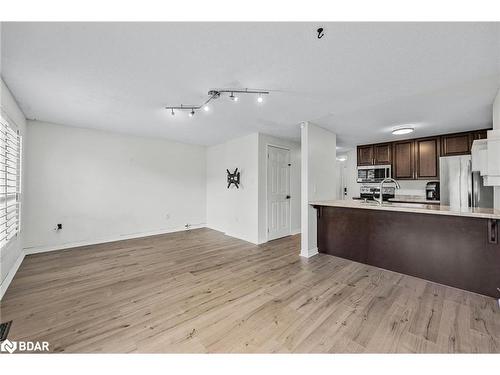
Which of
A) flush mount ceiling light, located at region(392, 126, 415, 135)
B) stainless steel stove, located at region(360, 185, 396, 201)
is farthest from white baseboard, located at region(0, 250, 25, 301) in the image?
stainless steel stove, located at region(360, 185, 396, 201)

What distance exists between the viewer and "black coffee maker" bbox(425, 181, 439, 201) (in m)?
4.24

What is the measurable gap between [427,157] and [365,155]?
124 centimetres

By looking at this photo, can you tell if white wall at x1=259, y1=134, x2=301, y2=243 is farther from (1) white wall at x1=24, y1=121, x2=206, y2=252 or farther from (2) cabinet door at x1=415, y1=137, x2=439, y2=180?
(2) cabinet door at x1=415, y1=137, x2=439, y2=180

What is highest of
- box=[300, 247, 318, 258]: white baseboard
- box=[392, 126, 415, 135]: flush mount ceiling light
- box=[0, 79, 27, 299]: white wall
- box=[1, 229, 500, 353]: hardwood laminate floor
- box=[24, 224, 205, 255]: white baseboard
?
box=[392, 126, 415, 135]: flush mount ceiling light

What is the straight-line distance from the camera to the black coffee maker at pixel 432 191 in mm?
4242

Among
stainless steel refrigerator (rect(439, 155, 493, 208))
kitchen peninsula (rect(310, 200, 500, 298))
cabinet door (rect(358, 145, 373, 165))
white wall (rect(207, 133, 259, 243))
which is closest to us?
kitchen peninsula (rect(310, 200, 500, 298))

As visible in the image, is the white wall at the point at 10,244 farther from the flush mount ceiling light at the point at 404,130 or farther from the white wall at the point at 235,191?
the flush mount ceiling light at the point at 404,130

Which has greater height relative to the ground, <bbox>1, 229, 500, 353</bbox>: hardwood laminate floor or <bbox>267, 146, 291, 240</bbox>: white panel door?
<bbox>267, 146, 291, 240</bbox>: white panel door

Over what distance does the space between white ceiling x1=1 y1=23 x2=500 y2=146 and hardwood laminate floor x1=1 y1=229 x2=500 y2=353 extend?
7.54 ft

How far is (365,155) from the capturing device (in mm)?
5250

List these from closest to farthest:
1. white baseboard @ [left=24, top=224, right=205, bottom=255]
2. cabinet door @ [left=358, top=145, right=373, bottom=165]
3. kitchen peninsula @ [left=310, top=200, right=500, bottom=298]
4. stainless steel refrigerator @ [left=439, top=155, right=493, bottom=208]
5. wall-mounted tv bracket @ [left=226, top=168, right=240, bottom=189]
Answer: kitchen peninsula @ [left=310, top=200, right=500, bottom=298] < stainless steel refrigerator @ [left=439, top=155, right=493, bottom=208] < white baseboard @ [left=24, top=224, right=205, bottom=255] < wall-mounted tv bracket @ [left=226, top=168, right=240, bottom=189] < cabinet door @ [left=358, top=145, right=373, bottom=165]

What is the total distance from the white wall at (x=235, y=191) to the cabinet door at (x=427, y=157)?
3.64 meters

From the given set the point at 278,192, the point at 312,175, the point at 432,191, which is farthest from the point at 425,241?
the point at 278,192
